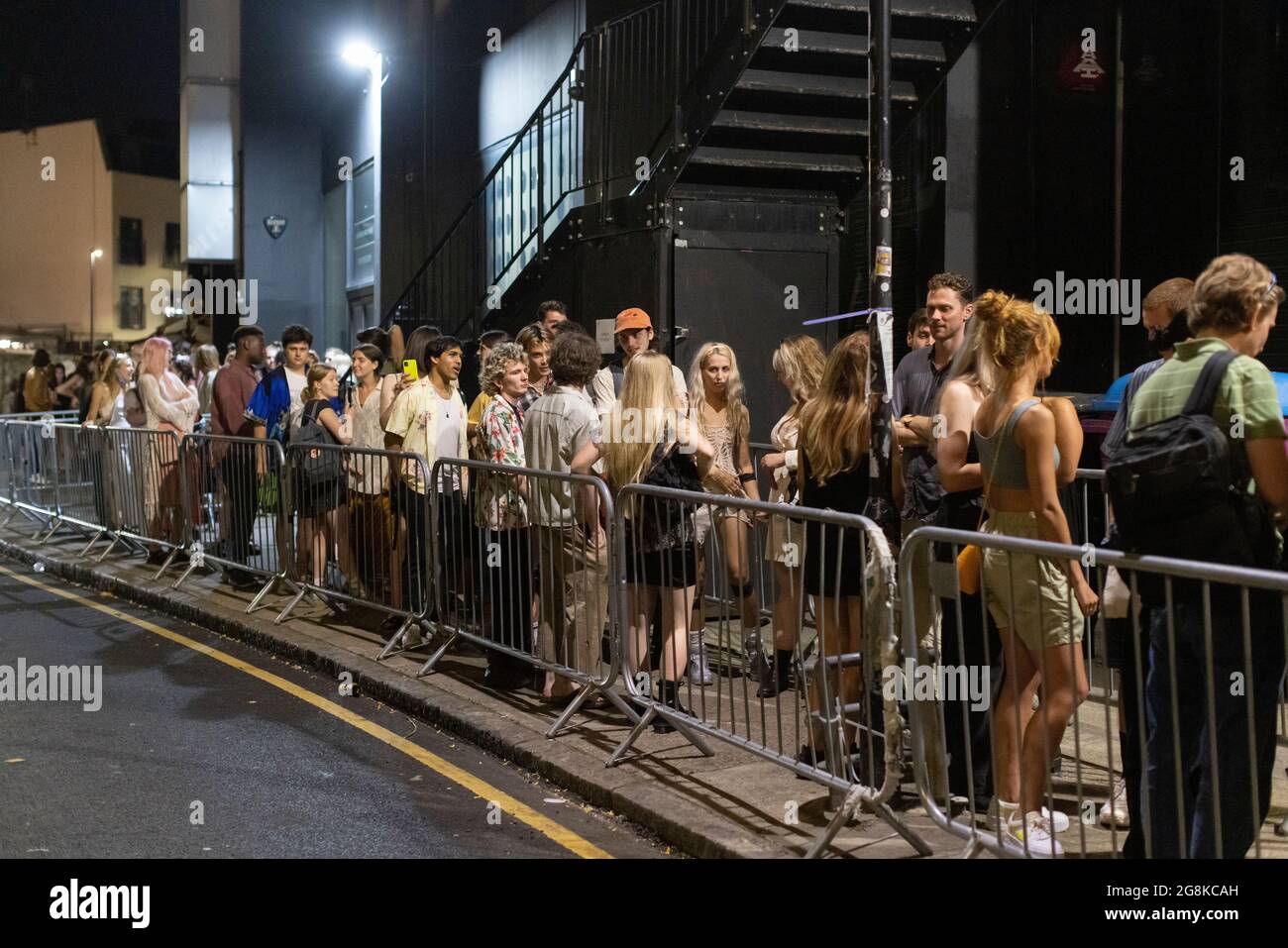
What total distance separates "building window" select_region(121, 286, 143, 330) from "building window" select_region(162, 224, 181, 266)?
1.95 metres

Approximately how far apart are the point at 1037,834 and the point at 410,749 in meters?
3.22

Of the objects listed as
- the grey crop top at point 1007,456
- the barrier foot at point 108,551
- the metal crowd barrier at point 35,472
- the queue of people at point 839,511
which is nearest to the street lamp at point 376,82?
the metal crowd barrier at point 35,472

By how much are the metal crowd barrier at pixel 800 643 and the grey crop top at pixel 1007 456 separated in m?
0.52

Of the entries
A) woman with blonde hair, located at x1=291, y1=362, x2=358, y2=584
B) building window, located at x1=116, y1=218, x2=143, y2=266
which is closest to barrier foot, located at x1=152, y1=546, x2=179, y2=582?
woman with blonde hair, located at x1=291, y1=362, x2=358, y2=584

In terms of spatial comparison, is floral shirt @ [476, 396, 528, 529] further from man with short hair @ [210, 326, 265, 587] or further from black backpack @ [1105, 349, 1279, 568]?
black backpack @ [1105, 349, 1279, 568]

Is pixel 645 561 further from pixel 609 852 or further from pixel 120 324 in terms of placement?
pixel 120 324

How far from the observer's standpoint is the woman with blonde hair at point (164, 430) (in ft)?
37.1

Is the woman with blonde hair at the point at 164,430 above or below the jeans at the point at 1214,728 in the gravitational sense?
above

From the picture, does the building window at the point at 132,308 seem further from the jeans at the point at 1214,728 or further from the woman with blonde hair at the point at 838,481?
the jeans at the point at 1214,728

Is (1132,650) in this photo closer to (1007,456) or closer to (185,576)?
(1007,456)

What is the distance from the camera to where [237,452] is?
34.0ft

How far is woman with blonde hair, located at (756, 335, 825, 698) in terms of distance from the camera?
5562mm

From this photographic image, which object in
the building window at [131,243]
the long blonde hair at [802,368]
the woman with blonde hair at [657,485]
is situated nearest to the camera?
the woman with blonde hair at [657,485]
